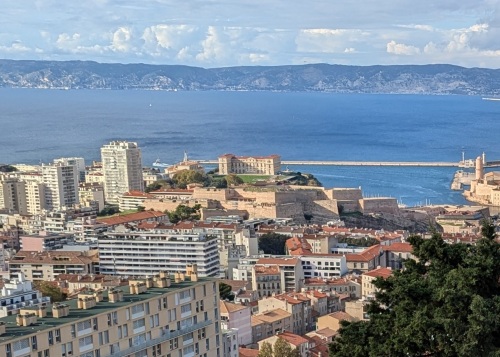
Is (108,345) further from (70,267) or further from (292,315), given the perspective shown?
(70,267)

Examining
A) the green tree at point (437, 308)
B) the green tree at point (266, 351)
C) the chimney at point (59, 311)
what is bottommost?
the green tree at point (266, 351)

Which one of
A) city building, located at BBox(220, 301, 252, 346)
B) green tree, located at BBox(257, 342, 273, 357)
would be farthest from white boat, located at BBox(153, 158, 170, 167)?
green tree, located at BBox(257, 342, 273, 357)

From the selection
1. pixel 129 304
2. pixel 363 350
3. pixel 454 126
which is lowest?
pixel 454 126

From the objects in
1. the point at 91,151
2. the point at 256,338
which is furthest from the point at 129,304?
the point at 91,151

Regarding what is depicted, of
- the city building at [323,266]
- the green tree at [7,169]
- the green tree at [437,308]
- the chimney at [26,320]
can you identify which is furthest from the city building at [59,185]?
the green tree at [437,308]

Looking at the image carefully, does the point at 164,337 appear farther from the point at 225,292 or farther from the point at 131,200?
the point at 131,200

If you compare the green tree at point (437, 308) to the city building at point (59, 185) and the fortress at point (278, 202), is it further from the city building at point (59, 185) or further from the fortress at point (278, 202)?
the city building at point (59, 185)
